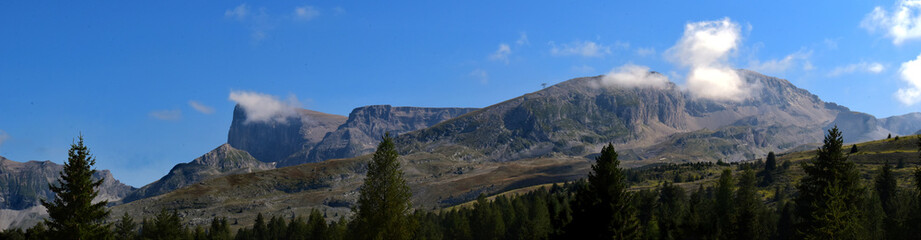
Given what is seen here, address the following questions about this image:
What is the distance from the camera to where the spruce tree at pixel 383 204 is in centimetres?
5953

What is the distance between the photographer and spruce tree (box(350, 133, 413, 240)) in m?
59.5

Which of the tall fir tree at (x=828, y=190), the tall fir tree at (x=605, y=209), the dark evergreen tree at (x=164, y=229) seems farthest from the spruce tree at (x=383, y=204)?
the dark evergreen tree at (x=164, y=229)

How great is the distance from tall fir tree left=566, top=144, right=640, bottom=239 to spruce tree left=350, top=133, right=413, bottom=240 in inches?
688

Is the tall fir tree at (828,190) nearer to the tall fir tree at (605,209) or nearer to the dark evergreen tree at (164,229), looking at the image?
the tall fir tree at (605,209)

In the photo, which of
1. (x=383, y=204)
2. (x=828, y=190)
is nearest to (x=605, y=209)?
(x=383, y=204)

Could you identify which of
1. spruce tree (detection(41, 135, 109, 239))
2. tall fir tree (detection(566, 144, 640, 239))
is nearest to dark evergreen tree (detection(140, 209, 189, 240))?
spruce tree (detection(41, 135, 109, 239))

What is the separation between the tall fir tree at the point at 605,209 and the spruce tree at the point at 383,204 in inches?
688

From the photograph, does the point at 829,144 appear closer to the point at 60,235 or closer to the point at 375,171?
the point at 375,171

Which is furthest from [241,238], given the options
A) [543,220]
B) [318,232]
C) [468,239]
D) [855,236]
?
[855,236]

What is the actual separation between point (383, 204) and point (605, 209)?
2160cm

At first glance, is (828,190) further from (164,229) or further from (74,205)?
(164,229)

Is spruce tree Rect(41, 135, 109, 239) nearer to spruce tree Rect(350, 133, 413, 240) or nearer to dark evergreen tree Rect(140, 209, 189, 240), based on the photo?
spruce tree Rect(350, 133, 413, 240)

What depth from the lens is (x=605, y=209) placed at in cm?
A: 4928

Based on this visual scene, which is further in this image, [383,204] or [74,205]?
[383,204]
